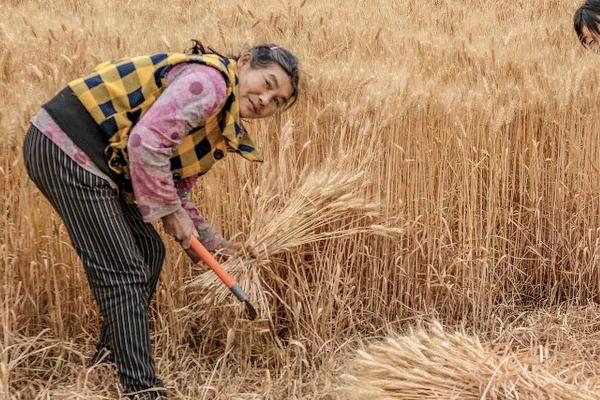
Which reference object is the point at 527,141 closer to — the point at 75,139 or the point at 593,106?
the point at 593,106

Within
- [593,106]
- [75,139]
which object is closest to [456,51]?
[593,106]

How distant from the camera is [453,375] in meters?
1.81

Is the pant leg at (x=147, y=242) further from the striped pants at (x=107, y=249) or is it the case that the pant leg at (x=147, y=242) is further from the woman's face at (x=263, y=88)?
the woman's face at (x=263, y=88)

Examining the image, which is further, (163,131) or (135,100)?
(135,100)

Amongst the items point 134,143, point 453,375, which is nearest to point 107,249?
point 134,143

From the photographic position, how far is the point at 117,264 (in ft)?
6.40

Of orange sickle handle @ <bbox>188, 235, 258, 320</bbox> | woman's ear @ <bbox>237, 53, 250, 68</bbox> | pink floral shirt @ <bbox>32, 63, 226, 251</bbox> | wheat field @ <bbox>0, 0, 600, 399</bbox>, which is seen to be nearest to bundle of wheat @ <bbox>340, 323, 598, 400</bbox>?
wheat field @ <bbox>0, 0, 600, 399</bbox>

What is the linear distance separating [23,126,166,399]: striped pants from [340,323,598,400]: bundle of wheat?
1.74ft

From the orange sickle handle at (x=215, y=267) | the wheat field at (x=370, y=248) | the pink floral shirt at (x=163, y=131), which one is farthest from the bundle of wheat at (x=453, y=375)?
the pink floral shirt at (x=163, y=131)

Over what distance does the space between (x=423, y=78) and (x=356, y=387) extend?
1.66m

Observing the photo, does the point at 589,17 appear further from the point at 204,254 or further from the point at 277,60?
the point at 204,254

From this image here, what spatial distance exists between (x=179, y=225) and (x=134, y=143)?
0.25m

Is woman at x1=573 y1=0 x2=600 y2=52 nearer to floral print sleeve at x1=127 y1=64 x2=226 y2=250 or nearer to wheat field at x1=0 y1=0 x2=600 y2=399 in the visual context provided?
wheat field at x1=0 y1=0 x2=600 y2=399

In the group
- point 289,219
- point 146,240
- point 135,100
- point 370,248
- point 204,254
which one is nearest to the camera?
point 135,100
